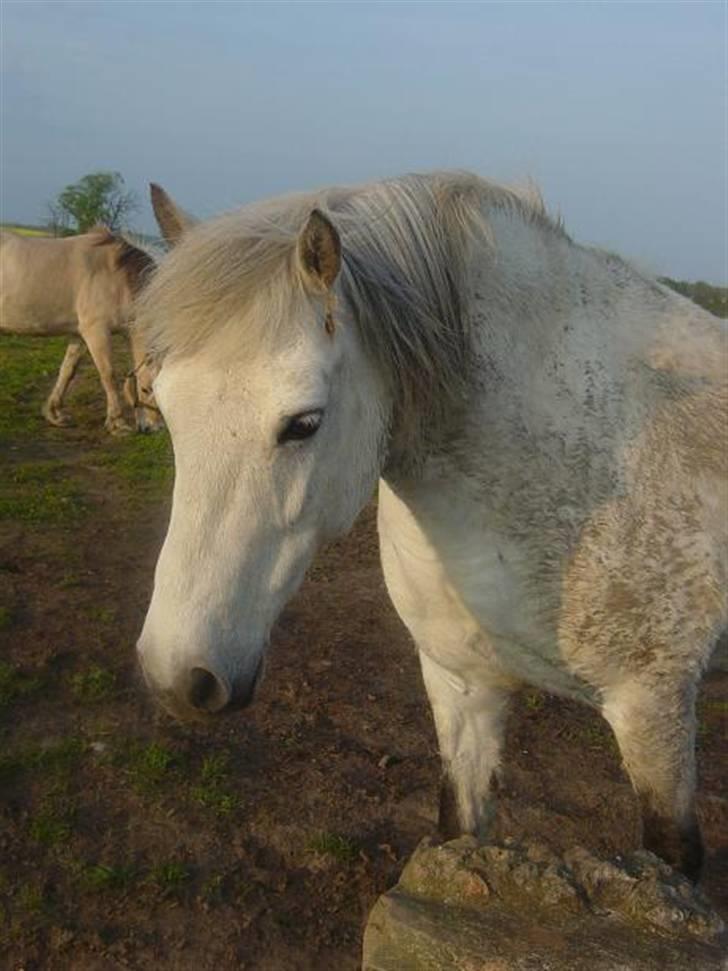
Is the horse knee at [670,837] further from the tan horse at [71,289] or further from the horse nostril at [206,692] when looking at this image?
the tan horse at [71,289]

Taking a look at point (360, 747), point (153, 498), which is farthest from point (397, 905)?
point (153, 498)

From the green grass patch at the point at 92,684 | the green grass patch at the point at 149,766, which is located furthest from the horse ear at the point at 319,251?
the green grass patch at the point at 92,684

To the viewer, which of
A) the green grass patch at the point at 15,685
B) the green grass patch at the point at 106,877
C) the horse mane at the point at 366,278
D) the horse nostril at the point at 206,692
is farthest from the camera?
the green grass patch at the point at 15,685

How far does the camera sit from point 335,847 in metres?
3.66

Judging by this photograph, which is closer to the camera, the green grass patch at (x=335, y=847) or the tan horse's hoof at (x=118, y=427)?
the green grass patch at (x=335, y=847)

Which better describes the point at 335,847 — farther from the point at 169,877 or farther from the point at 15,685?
the point at 15,685

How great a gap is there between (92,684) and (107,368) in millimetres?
7453

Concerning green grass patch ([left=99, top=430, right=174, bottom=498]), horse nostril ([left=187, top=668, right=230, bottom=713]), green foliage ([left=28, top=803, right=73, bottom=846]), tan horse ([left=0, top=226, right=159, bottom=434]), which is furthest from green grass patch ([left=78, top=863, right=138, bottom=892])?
tan horse ([left=0, top=226, right=159, bottom=434])

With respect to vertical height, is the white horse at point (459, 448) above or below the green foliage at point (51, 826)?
above

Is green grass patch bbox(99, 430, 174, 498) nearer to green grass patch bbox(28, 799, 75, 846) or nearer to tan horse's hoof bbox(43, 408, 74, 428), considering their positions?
tan horse's hoof bbox(43, 408, 74, 428)

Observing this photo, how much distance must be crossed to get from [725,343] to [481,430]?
935 millimetres

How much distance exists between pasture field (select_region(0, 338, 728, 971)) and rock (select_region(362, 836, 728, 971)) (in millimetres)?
1064

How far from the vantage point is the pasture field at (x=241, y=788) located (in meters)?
3.27

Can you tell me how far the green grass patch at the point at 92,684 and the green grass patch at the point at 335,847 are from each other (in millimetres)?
1495
